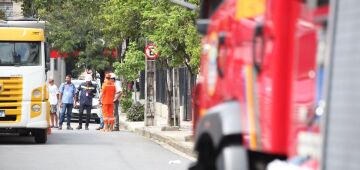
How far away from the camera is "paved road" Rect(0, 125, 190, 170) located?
18625 millimetres

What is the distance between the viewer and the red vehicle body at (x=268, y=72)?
6.13m

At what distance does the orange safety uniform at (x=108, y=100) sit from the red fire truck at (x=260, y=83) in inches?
946

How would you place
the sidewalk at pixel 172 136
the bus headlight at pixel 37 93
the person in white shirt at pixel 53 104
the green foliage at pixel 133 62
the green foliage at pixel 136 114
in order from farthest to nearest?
the green foliage at pixel 136 114 < the green foliage at pixel 133 62 < the person in white shirt at pixel 53 104 < the bus headlight at pixel 37 93 < the sidewalk at pixel 172 136

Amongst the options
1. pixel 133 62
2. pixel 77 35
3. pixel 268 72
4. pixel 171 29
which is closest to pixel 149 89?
pixel 133 62

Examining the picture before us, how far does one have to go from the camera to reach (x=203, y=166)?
845 cm

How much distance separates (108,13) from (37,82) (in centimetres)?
1458

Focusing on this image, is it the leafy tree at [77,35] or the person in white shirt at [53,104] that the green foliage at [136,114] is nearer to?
the person in white shirt at [53,104]

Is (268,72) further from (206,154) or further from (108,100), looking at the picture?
(108,100)

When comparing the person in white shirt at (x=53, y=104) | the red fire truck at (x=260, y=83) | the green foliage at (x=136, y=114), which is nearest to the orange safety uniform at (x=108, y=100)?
the person in white shirt at (x=53, y=104)

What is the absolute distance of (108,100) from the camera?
107 ft

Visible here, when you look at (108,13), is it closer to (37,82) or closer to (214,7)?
(37,82)

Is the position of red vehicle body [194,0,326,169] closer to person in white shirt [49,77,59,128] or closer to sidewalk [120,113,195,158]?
sidewalk [120,113,195,158]

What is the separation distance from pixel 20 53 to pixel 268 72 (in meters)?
17.8

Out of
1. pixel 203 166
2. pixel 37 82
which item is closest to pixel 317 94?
pixel 203 166
